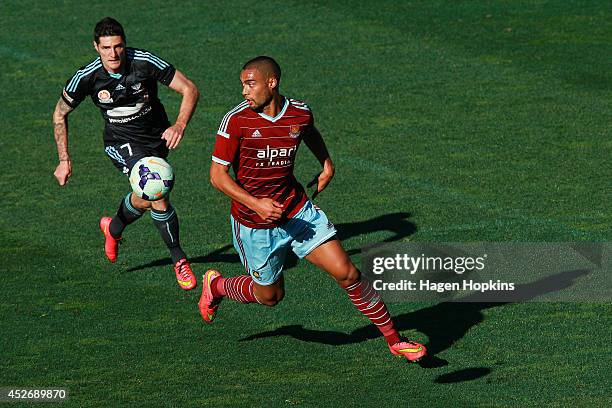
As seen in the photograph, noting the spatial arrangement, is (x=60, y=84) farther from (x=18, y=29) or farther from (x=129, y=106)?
(x=129, y=106)

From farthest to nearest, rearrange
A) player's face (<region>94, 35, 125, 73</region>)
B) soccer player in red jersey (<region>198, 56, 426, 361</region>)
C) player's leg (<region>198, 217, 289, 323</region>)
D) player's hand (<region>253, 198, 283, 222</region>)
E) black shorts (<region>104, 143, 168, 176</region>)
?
black shorts (<region>104, 143, 168, 176</region>) → player's face (<region>94, 35, 125, 73</region>) → player's leg (<region>198, 217, 289, 323</region>) → soccer player in red jersey (<region>198, 56, 426, 361</region>) → player's hand (<region>253, 198, 283, 222</region>)

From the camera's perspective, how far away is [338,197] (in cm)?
1436

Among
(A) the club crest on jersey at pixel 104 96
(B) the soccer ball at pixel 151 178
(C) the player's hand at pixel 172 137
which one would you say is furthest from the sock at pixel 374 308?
(A) the club crest on jersey at pixel 104 96

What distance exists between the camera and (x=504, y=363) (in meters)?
10.0

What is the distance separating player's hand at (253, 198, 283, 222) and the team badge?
22.6 inches

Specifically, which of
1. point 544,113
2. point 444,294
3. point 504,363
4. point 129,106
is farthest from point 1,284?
point 544,113

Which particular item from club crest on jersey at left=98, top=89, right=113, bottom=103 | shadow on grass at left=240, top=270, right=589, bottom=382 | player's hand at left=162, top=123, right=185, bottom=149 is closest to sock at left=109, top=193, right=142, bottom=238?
club crest on jersey at left=98, top=89, right=113, bottom=103

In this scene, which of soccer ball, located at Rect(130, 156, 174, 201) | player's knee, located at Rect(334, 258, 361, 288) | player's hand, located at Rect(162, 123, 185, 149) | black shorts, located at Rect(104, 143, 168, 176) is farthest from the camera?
black shorts, located at Rect(104, 143, 168, 176)

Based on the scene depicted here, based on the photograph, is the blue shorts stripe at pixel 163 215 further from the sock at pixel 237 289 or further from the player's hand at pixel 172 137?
the sock at pixel 237 289

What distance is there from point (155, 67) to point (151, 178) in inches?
41.9

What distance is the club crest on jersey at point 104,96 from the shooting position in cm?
1203

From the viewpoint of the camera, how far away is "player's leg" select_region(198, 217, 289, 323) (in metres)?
10.1

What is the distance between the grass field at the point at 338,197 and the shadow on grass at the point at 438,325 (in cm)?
3

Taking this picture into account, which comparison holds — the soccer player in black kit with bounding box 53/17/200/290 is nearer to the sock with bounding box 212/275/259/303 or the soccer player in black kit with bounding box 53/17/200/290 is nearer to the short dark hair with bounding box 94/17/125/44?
the short dark hair with bounding box 94/17/125/44
